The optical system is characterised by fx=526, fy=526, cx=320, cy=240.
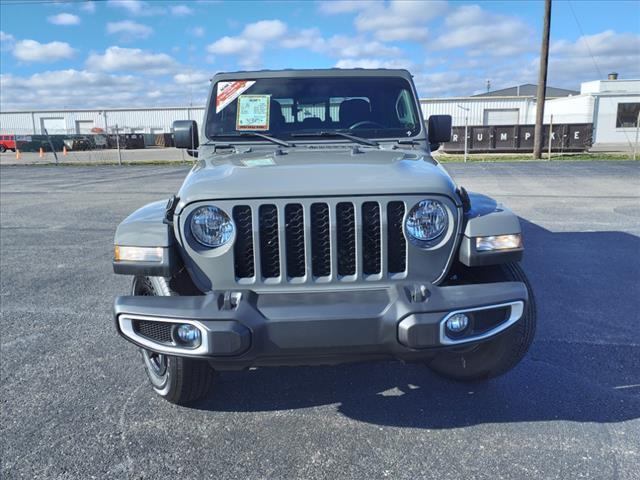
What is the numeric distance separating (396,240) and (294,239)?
1.71 ft

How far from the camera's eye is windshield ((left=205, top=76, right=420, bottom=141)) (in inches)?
157

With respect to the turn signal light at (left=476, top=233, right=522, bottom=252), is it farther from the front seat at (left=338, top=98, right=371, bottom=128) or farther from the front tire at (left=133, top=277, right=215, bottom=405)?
the front seat at (left=338, top=98, right=371, bottom=128)

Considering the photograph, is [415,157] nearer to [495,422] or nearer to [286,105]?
[286,105]

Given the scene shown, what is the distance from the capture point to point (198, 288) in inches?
107

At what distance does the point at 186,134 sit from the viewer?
429cm

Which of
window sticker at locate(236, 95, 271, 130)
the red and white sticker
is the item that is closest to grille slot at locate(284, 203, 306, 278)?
window sticker at locate(236, 95, 271, 130)

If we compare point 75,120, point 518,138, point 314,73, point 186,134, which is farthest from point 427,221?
point 75,120

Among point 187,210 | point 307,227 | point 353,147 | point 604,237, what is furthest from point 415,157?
point 604,237

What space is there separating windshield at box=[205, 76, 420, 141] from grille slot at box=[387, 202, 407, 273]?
4.61 feet

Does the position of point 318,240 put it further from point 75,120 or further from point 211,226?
point 75,120

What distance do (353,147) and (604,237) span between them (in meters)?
5.51

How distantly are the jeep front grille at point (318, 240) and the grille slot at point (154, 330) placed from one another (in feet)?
1.41

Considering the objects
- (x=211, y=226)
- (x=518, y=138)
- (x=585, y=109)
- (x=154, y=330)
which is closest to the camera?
(x=154, y=330)

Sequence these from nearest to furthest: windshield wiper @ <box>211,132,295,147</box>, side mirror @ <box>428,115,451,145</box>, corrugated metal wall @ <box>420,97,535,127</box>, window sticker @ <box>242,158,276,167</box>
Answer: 1. window sticker @ <box>242,158,276,167</box>
2. windshield wiper @ <box>211,132,295,147</box>
3. side mirror @ <box>428,115,451,145</box>
4. corrugated metal wall @ <box>420,97,535,127</box>
